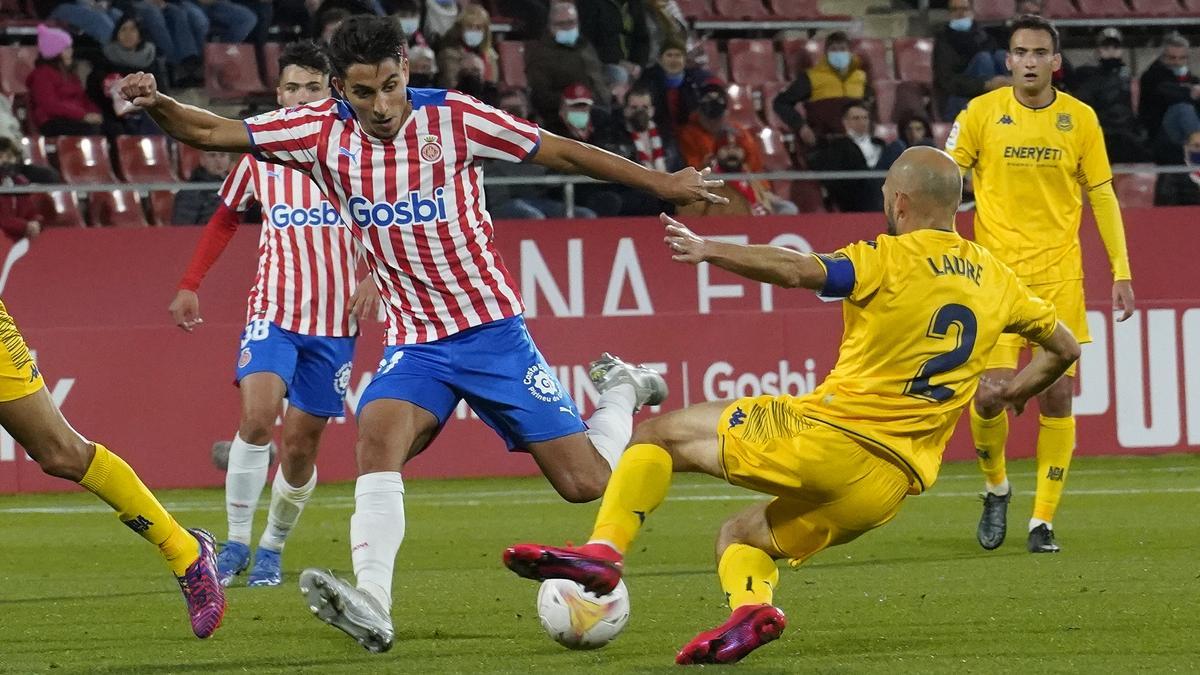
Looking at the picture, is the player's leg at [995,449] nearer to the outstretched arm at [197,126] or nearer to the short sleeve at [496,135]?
the short sleeve at [496,135]

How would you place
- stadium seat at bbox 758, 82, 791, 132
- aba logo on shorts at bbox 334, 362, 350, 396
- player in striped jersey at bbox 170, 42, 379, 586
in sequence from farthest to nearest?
stadium seat at bbox 758, 82, 791, 132 → aba logo on shorts at bbox 334, 362, 350, 396 → player in striped jersey at bbox 170, 42, 379, 586

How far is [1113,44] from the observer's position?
661 inches

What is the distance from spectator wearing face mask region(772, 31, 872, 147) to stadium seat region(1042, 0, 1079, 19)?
338 cm

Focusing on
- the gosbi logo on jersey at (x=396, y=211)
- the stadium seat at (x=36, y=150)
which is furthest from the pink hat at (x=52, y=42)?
the gosbi logo on jersey at (x=396, y=211)

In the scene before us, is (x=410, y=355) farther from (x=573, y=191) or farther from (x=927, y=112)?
(x=927, y=112)

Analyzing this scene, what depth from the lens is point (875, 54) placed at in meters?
18.2

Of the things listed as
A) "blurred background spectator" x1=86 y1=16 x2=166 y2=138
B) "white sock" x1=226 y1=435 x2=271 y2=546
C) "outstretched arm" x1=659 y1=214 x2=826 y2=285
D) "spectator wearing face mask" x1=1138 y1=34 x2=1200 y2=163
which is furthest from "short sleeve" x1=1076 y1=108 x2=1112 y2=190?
"blurred background spectator" x1=86 y1=16 x2=166 y2=138

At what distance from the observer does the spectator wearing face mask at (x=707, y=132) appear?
15.3m

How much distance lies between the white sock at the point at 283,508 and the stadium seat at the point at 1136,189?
971cm

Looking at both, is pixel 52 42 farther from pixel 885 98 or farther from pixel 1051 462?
pixel 1051 462

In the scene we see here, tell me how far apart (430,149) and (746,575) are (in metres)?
1.67

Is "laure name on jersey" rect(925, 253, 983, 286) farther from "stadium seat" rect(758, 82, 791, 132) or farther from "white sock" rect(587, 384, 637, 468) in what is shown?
"stadium seat" rect(758, 82, 791, 132)

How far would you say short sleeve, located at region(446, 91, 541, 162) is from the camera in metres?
6.00

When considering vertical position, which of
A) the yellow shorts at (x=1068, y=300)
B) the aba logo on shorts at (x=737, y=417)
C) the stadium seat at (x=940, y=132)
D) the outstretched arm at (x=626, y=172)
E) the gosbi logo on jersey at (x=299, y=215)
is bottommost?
the yellow shorts at (x=1068, y=300)
